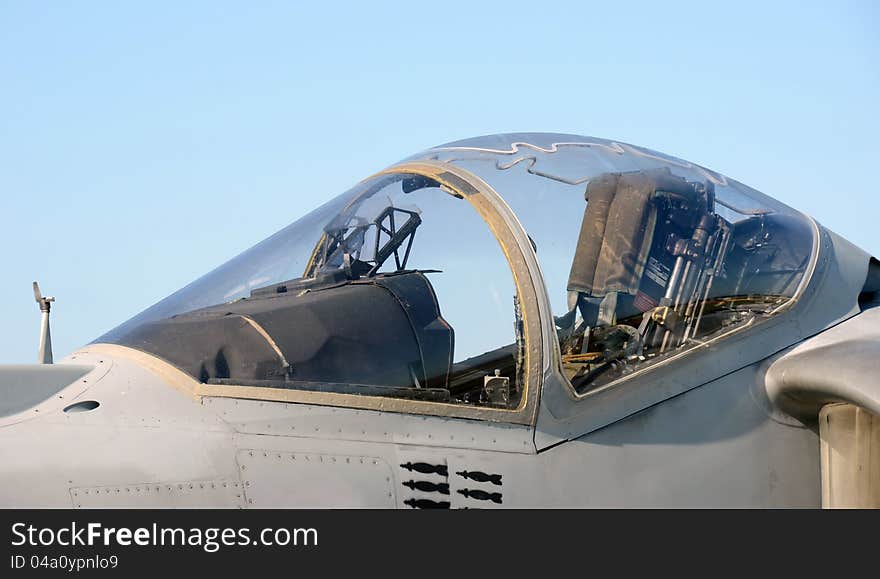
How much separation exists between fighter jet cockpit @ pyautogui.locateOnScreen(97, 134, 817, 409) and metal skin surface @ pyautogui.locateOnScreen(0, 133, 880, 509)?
9cm

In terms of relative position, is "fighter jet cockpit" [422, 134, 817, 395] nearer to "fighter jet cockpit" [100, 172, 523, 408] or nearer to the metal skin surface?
the metal skin surface

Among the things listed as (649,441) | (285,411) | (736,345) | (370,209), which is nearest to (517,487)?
(649,441)

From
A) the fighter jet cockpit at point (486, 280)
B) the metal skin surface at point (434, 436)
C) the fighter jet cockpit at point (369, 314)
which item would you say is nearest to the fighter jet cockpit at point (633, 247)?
the fighter jet cockpit at point (486, 280)

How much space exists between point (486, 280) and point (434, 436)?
0.85 meters

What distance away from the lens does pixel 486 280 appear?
5.21 meters

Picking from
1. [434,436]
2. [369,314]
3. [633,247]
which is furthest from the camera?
[633,247]

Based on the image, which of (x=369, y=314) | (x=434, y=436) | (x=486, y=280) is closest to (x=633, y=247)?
(x=486, y=280)

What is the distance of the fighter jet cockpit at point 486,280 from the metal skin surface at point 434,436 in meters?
0.09

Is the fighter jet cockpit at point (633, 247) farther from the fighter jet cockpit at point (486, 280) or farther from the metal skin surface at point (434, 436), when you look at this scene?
the metal skin surface at point (434, 436)

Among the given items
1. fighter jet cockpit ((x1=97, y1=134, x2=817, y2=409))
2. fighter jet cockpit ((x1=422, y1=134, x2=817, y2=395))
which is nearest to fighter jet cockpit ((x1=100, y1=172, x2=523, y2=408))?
fighter jet cockpit ((x1=97, y1=134, x2=817, y2=409))

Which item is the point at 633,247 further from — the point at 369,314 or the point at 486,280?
the point at 369,314

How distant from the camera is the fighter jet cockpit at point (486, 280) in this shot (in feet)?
16.4

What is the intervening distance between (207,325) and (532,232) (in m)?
1.63
